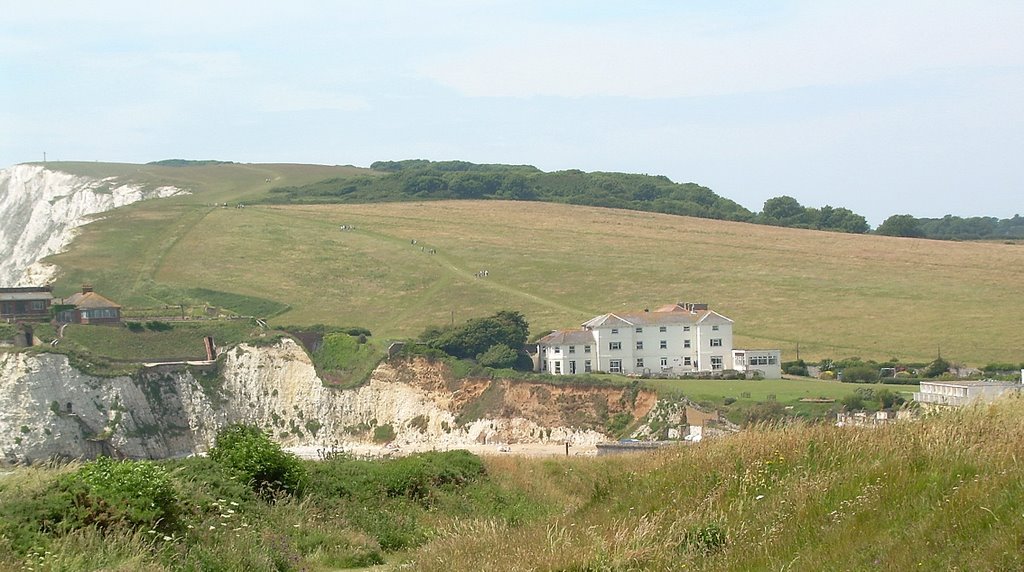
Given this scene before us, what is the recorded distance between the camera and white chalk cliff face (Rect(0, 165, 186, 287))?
15225 cm

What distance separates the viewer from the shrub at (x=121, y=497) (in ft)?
39.4

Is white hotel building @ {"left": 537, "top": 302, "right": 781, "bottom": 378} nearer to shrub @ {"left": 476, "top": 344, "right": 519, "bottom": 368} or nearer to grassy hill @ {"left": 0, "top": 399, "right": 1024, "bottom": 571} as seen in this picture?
shrub @ {"left": 476, "top": 344, "right": 519, "bottom": 368}

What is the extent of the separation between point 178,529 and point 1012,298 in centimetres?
7880

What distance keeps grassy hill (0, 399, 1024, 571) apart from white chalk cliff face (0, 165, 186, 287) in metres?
135

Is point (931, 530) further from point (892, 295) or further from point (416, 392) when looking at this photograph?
point (892, 295)

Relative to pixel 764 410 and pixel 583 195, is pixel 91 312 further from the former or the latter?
pixel 583 195

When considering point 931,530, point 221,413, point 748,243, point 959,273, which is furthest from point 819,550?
point 748,243

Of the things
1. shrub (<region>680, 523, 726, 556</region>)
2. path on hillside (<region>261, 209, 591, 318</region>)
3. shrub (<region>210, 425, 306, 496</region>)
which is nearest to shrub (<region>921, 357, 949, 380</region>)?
path on hillside (<region>261, 209, 591, 318</region>)

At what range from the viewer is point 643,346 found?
241ft

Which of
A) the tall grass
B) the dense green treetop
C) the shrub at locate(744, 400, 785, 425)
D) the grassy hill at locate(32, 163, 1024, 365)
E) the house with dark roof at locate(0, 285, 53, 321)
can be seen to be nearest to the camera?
the tall grass


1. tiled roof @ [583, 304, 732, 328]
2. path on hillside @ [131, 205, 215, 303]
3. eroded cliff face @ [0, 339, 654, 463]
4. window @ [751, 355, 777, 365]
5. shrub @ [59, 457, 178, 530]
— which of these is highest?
path on hillside @ [131, 205, 215, 303]

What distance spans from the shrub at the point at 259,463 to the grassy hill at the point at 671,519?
292 millimetres

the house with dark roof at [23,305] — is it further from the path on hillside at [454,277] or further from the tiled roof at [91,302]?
the path on hillside at [454,277]

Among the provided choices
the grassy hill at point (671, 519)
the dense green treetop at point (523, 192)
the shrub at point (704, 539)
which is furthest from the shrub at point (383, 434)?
the dense green treetop at point (523, 192)
